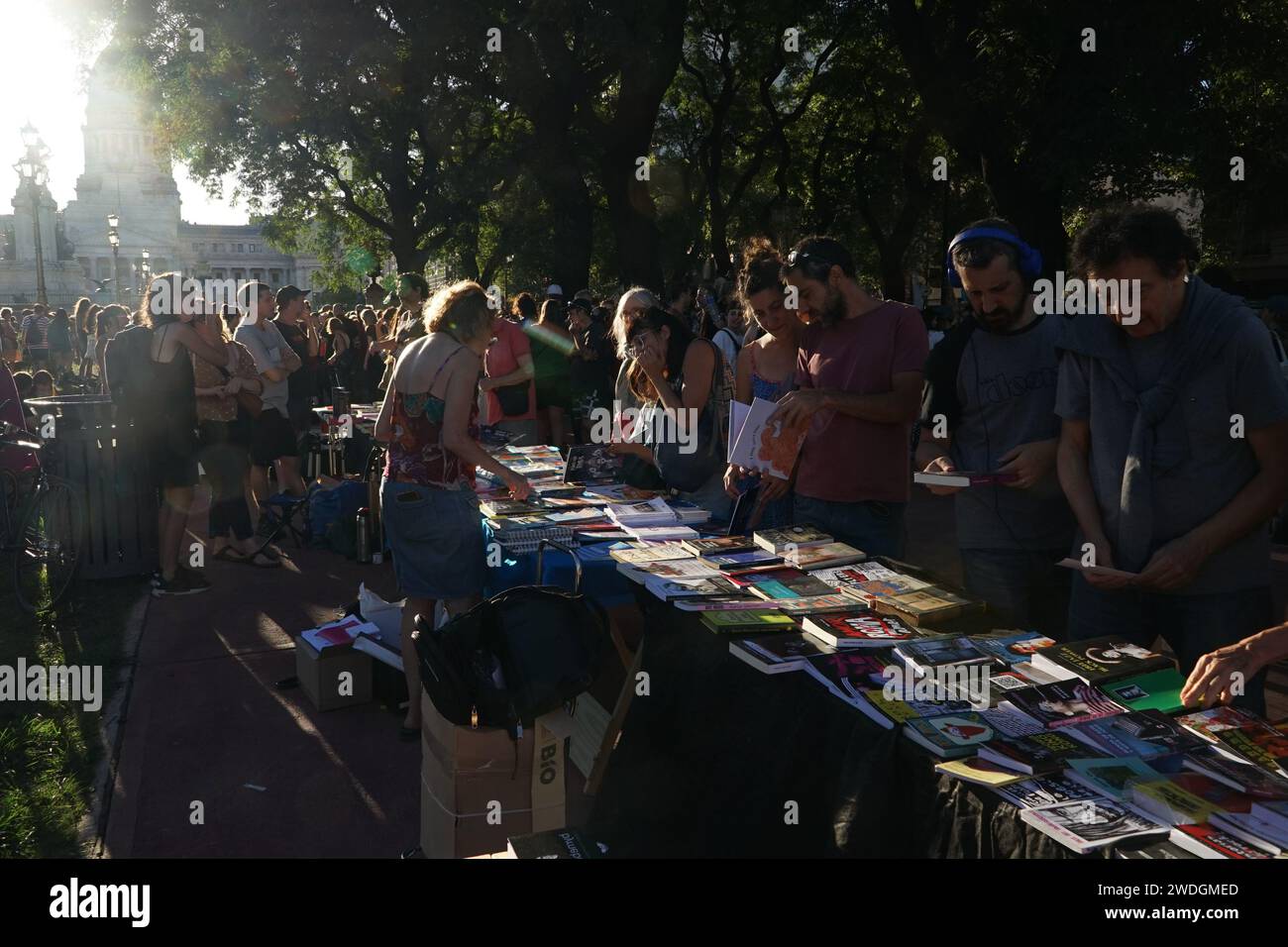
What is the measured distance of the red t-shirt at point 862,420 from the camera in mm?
3961

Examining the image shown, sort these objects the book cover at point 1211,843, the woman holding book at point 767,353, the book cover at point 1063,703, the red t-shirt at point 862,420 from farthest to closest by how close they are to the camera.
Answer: the woman holding book at point 767,353, the red t-shirt at point 862,420, the book cover at point 1063,703, the book cover at point 1211,843

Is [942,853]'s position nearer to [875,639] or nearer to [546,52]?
[875,639]

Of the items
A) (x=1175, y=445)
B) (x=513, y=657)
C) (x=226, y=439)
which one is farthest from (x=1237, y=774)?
(x=226, y=439)

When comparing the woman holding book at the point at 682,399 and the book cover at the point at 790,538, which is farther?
the woman holding book at the point at 682,399

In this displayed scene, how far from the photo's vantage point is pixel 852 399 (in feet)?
12.7

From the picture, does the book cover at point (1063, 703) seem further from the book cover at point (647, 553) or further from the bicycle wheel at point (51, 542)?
the bicycle wheel at point (51, 542)

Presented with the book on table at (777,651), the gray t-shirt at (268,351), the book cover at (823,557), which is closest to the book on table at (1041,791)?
the book on table at (777,651)

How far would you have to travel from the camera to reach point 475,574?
472 cm

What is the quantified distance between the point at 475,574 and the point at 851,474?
1.73 meters

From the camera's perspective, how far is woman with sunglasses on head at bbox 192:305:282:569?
8.02 m

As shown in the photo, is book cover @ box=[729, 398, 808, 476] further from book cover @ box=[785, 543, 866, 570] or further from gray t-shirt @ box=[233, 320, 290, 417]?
gray t-shirt @ box=[233, 320, 290, 417]

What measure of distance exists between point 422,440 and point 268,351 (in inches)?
200

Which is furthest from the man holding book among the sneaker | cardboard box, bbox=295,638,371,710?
the sneaker

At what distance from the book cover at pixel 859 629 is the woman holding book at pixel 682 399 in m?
1.73
